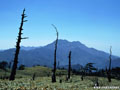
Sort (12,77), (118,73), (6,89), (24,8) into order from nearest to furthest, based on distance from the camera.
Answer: (6,89)
(12,77)
(24,8)
(118,73)

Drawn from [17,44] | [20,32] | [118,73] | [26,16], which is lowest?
[118,73]

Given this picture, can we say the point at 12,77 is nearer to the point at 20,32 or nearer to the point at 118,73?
the point at 20,32

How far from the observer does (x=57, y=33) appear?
38875mm

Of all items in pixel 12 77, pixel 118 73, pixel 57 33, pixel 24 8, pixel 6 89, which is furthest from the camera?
pixel 118 73

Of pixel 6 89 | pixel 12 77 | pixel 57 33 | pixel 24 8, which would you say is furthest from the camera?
pixel 57 33

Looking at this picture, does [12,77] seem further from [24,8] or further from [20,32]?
[24,8]

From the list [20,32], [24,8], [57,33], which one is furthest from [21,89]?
[57,33]

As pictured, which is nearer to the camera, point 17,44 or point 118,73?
point 17,44

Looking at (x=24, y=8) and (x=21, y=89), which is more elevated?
(x=24, y=8)

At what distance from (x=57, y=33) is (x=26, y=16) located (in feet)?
34.5

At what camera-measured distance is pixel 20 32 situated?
1187 inches

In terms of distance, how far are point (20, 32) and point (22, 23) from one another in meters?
1.73

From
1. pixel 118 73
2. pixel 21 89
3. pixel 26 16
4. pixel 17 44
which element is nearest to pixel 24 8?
pixel 26 16

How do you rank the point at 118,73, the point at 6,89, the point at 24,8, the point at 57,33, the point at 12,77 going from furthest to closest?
the point at 118,73 < the point at 57,33 < the point at 24,8 < the point at 12,77 < the point at 6,89
